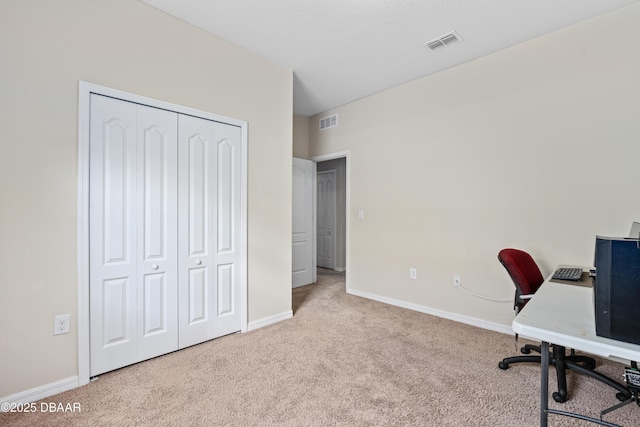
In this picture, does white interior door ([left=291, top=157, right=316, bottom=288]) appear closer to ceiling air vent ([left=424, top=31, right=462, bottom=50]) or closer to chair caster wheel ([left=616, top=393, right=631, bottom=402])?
ceiling air vent ([left=424, top=31, right=462, bottom=50])

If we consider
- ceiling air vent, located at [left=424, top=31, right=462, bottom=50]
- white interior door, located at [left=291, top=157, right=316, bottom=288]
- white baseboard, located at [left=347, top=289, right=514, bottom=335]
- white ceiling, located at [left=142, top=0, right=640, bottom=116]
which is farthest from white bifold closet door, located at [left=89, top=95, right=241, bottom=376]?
ceiling air vent, located at [left=424, top=31, right=462, bottom=50]

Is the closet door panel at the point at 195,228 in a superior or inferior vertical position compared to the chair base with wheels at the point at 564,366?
superior

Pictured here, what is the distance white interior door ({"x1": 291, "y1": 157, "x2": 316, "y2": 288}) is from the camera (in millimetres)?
4523

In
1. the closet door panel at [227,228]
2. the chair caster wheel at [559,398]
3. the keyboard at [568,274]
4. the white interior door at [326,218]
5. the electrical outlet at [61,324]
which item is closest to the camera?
the chair caster wheel at [559,398]

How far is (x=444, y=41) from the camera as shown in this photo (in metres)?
2.70

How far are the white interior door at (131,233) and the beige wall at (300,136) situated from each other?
2.45 meters

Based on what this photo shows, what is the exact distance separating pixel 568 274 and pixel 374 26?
8.21ft

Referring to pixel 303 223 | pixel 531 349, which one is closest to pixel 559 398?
pixel 531 349

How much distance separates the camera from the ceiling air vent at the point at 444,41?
102 inches

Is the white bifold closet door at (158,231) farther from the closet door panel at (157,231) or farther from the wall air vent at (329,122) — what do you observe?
the wall air vent at (329,122)

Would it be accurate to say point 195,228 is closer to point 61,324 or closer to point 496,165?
point 61,324

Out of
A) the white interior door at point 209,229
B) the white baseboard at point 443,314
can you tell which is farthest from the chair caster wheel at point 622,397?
the white interior door at point 209,229

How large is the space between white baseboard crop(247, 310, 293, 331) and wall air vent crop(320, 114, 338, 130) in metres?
2.84

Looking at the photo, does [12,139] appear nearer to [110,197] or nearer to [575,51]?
[110,197]
